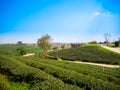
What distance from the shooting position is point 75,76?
41.1 feet

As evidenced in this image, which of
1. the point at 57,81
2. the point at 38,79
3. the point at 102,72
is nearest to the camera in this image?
the point at 57,81

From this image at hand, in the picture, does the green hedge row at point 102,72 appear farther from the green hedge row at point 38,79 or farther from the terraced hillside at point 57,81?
the green hedge row at point 38,79

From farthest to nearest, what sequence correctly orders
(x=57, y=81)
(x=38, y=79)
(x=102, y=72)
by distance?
(x=102, y=72) → (x=38, y=79) → (x=57, y=81)

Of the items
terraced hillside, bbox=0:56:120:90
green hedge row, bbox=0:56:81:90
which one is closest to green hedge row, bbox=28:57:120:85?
terraced hillside, bbox=0:56:120:90

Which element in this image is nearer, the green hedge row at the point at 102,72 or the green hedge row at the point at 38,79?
the green hedge row at the point at 38,79

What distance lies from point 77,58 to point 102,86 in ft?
115

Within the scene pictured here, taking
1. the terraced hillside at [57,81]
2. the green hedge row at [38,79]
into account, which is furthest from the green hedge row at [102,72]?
the green hedge row at [38,79]

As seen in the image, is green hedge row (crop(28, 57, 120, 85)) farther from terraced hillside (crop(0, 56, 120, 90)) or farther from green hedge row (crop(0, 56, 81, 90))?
green hedge row (crop(0, 56, 81, 90))

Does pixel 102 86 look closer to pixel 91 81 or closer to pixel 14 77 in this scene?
pixel 91 81

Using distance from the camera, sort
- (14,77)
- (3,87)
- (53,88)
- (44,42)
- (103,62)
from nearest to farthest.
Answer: (53,88)
(3,87)
(14,77)
(103,62)
(44,42)

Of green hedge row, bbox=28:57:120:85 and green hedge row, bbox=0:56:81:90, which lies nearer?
green hedge row, bbox=0:56:81:90

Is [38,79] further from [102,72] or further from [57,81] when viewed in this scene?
[102,72]

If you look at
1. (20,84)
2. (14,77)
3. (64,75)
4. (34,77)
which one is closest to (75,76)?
(64,75)

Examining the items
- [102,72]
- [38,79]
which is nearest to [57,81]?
[38,79]
